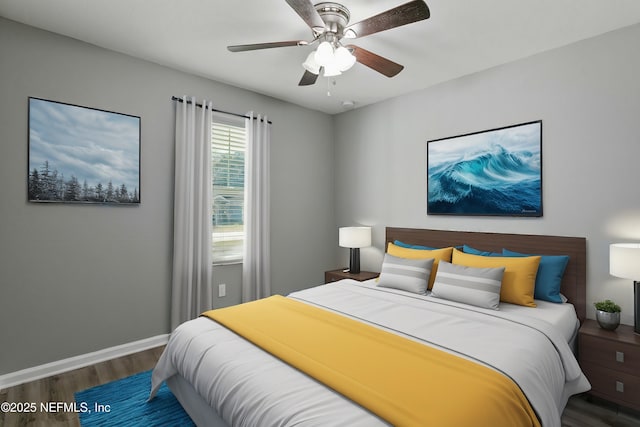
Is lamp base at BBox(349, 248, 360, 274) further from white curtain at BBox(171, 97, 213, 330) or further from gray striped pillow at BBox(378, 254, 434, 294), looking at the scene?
white curtain at BBox(171, 97, 213, 330)

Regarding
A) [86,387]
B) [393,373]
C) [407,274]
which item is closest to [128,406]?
[86,387]

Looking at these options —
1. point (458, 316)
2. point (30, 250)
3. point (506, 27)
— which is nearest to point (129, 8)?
point (30, 250)

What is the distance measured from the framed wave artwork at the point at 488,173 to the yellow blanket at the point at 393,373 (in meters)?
1.83

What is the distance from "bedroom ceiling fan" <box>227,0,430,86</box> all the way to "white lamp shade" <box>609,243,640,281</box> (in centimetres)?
188

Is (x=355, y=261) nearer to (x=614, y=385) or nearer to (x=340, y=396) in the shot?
(x=614, y=385)

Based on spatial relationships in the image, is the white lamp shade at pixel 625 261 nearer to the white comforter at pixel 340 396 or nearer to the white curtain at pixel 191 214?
the white comforter at pixel 340 396

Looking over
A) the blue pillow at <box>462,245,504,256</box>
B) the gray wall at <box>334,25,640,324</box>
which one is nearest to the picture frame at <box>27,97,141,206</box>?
the gray wall at <box>334,25,640,324</box>

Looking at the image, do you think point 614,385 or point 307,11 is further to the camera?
point 614,385

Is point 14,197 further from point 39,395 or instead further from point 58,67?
point 39,395

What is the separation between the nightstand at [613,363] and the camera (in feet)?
6.78

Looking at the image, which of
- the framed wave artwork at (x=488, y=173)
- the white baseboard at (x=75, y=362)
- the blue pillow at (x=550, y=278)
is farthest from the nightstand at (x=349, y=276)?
the white baseboard at (x=75, y=362)

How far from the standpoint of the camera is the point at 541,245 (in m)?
2.79

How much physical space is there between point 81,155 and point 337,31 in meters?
2.18

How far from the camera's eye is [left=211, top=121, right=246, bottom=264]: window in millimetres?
3484
